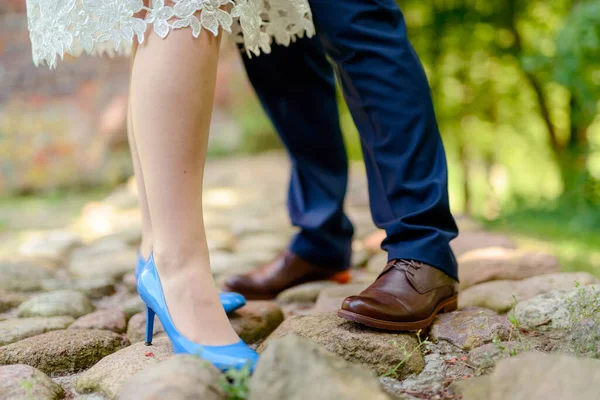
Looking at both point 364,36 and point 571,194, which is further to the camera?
point 571,194

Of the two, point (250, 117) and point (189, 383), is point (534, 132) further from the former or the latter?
point (189, 383)

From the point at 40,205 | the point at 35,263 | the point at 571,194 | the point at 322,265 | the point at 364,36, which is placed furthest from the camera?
the point at 40,205

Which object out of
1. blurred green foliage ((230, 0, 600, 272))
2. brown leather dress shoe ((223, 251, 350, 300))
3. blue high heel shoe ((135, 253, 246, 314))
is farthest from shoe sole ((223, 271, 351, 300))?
blurred green foliage ((230, 0, 600, 272))

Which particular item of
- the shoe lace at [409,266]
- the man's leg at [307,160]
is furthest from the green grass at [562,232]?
the shoe lace at [409,266]

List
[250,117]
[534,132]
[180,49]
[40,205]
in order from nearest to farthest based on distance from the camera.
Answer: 1. [180,49]
2. [40,205]
3. [250,117]
4. [534,132]

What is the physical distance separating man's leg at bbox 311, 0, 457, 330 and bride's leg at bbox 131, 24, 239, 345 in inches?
12.3

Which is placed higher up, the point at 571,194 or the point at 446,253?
the point at 446,253

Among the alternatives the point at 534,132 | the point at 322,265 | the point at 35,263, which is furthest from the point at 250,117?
the point at 322,265

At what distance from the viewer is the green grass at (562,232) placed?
1.98 meters

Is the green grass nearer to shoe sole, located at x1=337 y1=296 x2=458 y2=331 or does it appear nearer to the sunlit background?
the sunlit background

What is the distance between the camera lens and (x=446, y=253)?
1180mm

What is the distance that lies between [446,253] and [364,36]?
467mm

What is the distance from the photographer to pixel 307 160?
161cm

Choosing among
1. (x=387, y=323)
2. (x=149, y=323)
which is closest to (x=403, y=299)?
(x=387, y=323)
